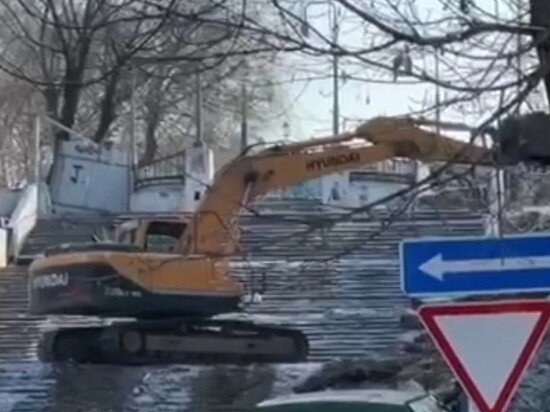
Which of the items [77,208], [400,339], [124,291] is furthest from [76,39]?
[77,208]

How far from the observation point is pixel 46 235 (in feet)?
135

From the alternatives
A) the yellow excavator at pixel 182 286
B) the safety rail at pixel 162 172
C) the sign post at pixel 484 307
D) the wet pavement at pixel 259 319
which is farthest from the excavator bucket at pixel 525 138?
the safety rail at pixel 162 172

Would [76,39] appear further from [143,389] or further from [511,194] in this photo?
[143,389]

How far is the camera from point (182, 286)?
24.6 m

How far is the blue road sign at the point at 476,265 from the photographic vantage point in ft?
24.7

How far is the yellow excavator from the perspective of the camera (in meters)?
24.5

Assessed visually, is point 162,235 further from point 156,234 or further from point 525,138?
point 525,138

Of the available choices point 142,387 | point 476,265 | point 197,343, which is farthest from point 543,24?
point 197,343

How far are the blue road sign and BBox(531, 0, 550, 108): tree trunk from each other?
94 centimetres

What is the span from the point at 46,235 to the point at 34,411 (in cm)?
1879

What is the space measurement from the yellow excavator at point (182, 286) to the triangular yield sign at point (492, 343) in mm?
15892

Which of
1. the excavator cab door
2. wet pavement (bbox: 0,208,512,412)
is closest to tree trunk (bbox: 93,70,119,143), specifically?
wet pavement (bbox: 0,208,512,412)

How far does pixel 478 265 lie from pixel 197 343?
18191 mm

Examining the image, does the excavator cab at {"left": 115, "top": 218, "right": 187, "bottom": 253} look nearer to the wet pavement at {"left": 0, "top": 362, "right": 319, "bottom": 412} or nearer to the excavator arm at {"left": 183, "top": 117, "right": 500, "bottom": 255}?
the excavator arm at {"left": 183, "top": 117, "right": 500, "bottom": 255}
